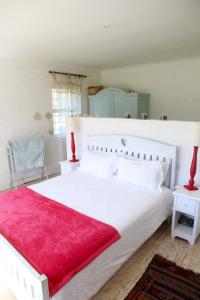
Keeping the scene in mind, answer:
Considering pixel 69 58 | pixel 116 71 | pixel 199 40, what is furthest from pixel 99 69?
pixel 199 40

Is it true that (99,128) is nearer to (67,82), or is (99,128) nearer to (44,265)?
(67,82)

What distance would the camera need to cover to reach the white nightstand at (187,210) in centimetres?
210

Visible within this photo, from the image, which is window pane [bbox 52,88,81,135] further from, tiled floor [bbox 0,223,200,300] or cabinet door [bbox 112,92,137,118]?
tiled floor [bbox 0,223,200,300]

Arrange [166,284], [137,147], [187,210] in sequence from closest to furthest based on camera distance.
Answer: [166,284] < [187,210] < [137,147]

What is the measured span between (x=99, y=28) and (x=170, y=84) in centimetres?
250

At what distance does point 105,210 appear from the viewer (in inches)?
77.9

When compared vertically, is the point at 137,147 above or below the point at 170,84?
below

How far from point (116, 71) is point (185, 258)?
4.24 metres

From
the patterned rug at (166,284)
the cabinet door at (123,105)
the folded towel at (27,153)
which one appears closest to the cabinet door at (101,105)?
the cabinet door at (123,105)

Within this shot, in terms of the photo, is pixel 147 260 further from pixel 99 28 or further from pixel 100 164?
pixel 99 28

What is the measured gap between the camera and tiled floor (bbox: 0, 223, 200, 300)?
1.68 m

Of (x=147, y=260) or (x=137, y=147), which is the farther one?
(x=137, y=147)

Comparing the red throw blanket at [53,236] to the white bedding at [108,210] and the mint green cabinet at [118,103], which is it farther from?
the mint green cabinet at [118,103]

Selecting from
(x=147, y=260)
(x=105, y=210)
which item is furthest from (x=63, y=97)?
(x=147, y=260)
